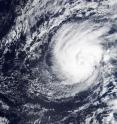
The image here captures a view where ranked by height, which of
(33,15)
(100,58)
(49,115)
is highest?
(33,15)

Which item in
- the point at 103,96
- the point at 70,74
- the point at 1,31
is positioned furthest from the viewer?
the point at 70,74

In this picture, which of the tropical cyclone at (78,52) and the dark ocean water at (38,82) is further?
the tropical cyclone at (78,52)

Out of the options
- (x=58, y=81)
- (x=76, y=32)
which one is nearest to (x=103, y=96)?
(x=58, y=81)

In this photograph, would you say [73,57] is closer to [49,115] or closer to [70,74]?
[70,74]

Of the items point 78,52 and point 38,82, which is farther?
point 78,52

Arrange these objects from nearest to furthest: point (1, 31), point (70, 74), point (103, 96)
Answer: point (1, 31) → point (103, 96) → point (70, 74)

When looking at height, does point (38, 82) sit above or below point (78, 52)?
below

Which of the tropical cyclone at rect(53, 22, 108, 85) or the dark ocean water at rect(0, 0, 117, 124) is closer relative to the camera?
the dark ocean water at rect(0, 0, 117, 124)

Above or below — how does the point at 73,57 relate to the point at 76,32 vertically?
below
